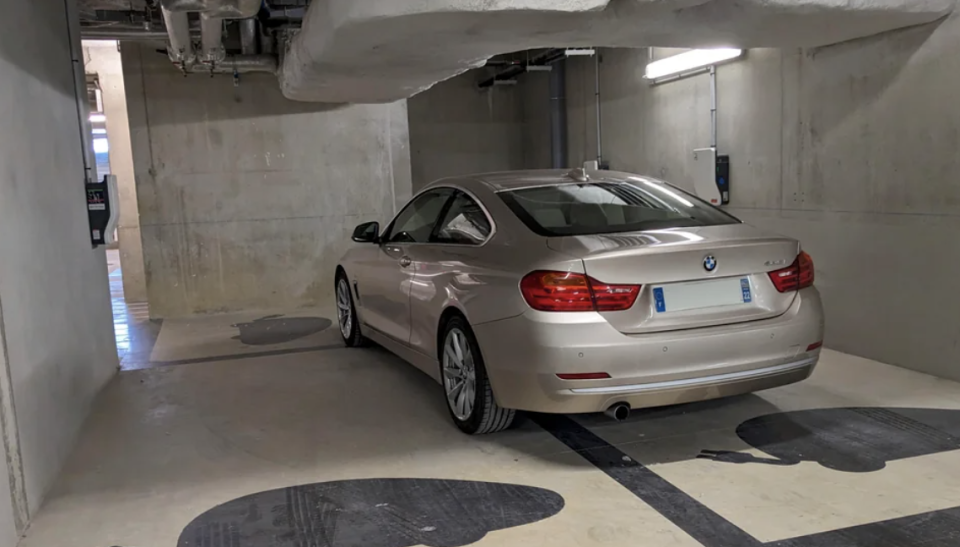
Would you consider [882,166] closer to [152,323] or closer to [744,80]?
[744,80]

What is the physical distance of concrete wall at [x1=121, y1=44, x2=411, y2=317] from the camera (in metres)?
7.53

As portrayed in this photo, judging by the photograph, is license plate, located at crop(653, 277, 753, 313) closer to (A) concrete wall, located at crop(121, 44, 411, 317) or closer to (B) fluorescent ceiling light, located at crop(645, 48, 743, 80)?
(B) fluorescent ceiling light, located at crop(645, 48, 743, 80)

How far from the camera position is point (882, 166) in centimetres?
465

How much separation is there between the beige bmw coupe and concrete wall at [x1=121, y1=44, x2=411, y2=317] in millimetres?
4500

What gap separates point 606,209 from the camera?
3.60 metres

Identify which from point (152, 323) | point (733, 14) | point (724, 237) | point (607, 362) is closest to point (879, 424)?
point (724, 237)

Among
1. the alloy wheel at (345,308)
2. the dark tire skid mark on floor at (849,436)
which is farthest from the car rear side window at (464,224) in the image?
the alloy wheel at (345,308)

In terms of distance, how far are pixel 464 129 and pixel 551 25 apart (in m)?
7.34

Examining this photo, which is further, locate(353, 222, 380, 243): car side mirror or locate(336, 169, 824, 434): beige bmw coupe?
locate(353, 222, 380, 243): car side mirror

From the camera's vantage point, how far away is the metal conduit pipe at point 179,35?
473 cm

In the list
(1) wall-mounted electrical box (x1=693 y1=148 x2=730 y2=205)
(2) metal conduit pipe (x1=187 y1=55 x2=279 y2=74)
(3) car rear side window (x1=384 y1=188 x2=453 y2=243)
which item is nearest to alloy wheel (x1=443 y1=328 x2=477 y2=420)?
(3) car rear side window (x1=384 y1=188 x2=453 y2=243)

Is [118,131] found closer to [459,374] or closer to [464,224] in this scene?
[464,224]

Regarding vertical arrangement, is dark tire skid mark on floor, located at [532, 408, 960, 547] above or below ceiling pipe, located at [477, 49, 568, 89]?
below

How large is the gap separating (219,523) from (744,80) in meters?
5.07
